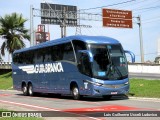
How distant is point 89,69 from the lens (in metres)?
21.4

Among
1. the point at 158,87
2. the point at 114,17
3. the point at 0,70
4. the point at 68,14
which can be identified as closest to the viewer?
the point at 158,87

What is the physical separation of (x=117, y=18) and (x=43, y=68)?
28250mm

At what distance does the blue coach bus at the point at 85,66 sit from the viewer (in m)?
21.2

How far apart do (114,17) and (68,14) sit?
8.91 m

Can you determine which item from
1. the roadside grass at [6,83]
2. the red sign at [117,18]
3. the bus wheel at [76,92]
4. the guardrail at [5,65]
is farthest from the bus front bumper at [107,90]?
the guardrail at [5,65]

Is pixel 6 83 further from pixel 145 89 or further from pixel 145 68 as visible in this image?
pixel 145 89

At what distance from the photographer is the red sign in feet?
176

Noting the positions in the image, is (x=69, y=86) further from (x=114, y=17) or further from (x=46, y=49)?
(x=114, y=17)

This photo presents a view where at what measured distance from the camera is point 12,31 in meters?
56.4

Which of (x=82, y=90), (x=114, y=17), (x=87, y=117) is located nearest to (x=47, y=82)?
(x=82, y=90)

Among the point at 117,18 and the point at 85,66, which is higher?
the point at 117,18

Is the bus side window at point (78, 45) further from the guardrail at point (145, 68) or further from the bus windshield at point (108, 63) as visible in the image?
the guardrail at point (145, 68)

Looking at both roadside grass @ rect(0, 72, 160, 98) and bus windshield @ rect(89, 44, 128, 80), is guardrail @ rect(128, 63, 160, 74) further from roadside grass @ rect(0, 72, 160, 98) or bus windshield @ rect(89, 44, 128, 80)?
bus windshield @ rect(89, 44, 128, 80)

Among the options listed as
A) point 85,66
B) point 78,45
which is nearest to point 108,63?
point 85,66
